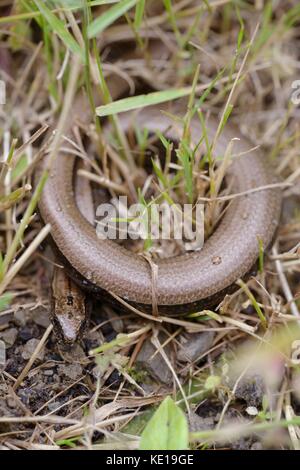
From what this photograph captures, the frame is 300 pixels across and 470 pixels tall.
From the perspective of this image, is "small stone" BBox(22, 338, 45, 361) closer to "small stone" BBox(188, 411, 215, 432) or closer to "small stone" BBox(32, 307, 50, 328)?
"small stone" BBox(32, 307, 50, 328)

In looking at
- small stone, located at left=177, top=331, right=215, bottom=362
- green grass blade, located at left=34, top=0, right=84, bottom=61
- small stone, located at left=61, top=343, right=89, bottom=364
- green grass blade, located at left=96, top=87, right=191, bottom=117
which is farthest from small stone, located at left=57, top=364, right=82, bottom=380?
green grass blade, located at left=34, top=0, right=84, bottom=61

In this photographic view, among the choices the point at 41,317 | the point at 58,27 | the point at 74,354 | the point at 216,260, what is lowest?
the point at 74,354

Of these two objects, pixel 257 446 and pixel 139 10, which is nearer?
pixel 257 446

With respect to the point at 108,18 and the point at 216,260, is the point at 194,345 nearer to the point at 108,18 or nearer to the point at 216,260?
the point at 216,260

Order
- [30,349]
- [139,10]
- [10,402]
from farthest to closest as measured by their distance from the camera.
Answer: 1. [139,10]
2. [30,349]
3. [10,402]

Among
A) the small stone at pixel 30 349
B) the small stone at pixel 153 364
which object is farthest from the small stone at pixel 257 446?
the small stone at pixel 30 349

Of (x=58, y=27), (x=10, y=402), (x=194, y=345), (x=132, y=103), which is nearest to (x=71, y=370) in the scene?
(x=10, y=402)
